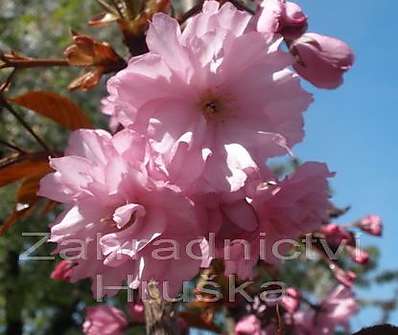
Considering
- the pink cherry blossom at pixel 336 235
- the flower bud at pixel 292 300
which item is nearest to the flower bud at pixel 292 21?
the pink cherry blossom at pixel 336 235

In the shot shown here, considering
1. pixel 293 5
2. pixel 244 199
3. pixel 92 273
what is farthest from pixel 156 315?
pixel 293 5

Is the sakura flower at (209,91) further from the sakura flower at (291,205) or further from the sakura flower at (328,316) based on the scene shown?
the sakura flower at (328,316)

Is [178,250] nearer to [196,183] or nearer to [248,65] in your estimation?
[196,183]

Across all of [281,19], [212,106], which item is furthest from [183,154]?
[281,19]

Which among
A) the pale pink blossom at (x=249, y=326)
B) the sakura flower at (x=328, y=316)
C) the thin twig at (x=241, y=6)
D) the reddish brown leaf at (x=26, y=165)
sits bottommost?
the sakura flower at (x=328, y=316)

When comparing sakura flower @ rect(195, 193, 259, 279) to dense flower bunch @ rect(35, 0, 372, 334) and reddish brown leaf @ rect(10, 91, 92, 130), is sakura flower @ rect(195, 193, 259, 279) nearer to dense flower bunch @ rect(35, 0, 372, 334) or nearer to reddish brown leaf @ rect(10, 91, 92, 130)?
dense flower bunch @ rect(35, 0, 372, 334)

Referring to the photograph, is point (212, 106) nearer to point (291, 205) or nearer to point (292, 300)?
point (291, 205)

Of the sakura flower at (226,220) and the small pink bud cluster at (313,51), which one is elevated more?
the small pink bud cluster at (313,51)
